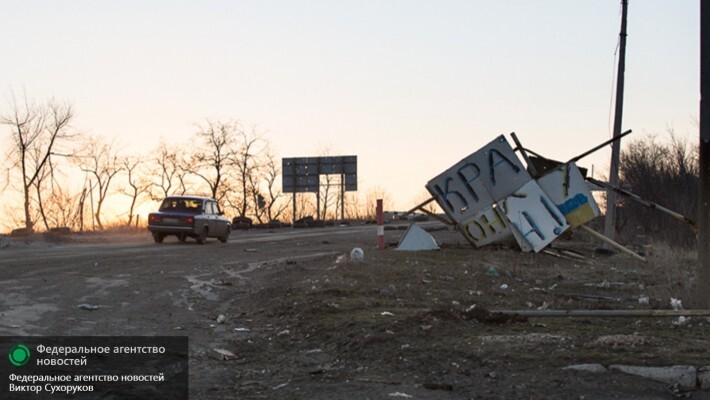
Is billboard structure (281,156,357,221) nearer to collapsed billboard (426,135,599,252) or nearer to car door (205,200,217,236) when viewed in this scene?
car door (205,200,217,236)

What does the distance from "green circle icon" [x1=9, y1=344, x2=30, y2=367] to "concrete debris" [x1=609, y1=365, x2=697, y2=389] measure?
5.14m

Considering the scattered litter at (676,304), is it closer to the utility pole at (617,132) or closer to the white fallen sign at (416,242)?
the white fallen sign at (416,242)

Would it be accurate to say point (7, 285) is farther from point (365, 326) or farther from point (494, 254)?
point (494, 254)

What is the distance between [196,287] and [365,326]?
5.76 metres

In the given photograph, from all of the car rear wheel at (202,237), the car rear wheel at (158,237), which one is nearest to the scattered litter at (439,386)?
the car rear wheel at (202,237)

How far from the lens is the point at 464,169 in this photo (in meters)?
20.4

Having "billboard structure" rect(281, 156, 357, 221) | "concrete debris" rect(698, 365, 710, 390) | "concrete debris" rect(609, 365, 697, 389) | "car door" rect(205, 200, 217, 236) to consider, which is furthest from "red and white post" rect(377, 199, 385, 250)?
"billboard structure" rect(281, 156, 357, 221)

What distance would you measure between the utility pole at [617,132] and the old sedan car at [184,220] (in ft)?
46.8

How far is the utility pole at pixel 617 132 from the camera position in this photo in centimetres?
2448

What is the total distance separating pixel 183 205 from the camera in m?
30.3

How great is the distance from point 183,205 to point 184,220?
39.8 inches

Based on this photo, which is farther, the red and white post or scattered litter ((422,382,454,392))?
the red and white post

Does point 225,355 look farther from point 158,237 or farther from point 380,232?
point 158,237

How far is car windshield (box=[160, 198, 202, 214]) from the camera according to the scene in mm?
30234
